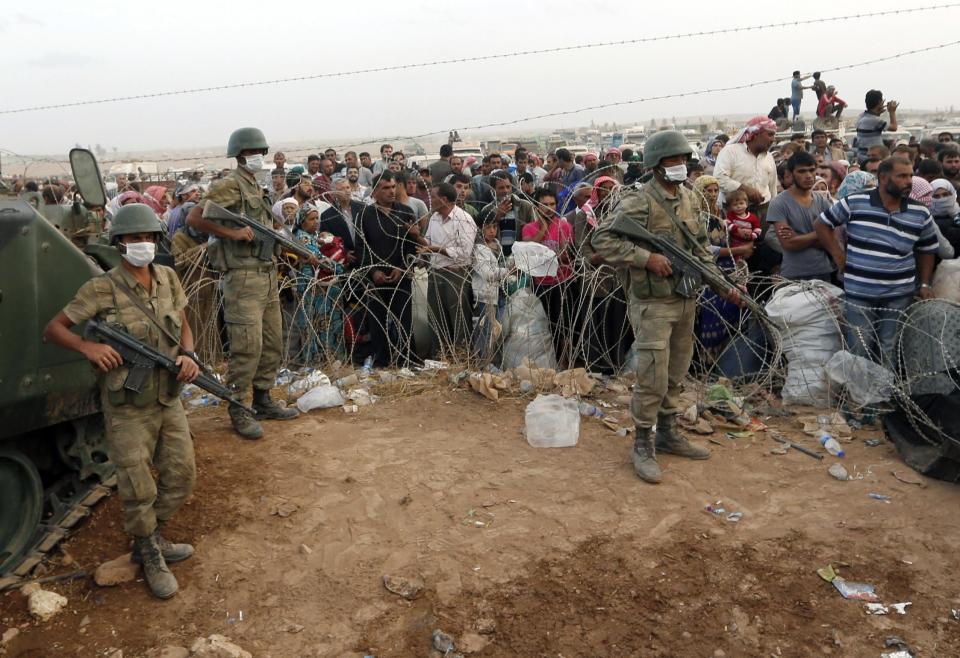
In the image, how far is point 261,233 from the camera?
17.1ft

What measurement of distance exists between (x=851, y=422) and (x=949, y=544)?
5.17 ft

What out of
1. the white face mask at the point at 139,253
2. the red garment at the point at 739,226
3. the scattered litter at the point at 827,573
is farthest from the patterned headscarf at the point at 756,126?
the white face mask at the point at 139,253

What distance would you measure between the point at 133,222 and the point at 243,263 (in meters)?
1.74

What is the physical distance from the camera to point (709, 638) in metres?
3.21

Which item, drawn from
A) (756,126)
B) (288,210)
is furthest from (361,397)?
(756,126)

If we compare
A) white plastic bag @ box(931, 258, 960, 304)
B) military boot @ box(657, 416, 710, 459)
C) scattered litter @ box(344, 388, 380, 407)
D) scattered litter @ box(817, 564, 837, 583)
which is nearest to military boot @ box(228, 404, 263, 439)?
scattered litter @ box(344, 388, 380, 407)

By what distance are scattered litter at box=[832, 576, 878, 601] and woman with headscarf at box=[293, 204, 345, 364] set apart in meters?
4.25

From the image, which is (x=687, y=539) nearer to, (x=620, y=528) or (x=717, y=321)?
(x=620, y=528)

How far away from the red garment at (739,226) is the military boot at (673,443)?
2.01 metres

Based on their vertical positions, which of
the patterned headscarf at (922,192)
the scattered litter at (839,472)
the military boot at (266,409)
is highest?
the patterned headscarf at (922,192)

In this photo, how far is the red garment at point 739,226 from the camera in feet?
20.3

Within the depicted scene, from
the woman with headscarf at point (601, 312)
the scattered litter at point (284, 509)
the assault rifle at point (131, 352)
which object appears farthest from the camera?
the woman with headscarf at point (601, 312)

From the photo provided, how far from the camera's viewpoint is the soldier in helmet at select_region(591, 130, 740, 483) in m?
4.39

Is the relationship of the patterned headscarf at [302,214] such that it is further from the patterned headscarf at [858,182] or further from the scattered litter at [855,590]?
the scattered litter at [855,590]
